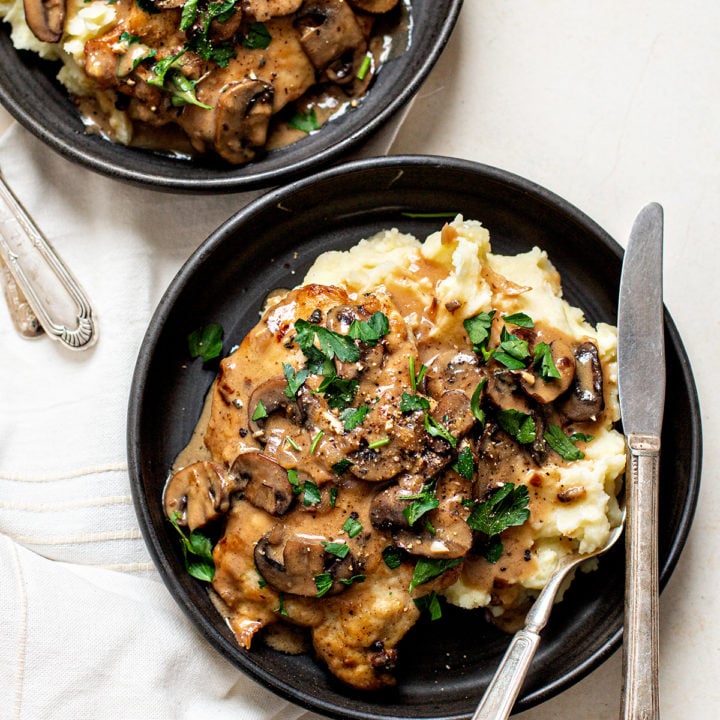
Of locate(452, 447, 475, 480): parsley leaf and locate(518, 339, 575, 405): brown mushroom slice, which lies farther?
locate(518, 339, 575, 405): brown mushroom slice

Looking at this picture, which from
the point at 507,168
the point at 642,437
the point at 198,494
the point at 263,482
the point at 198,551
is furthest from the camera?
the point at 507,168

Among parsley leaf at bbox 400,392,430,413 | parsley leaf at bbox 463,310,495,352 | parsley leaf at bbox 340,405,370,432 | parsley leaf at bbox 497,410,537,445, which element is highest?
parsley leaf at bbox 463,310,495,352

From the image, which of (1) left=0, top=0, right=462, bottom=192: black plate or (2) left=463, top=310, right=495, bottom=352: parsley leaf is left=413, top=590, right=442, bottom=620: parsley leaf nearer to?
(2) left=463, top=310, right=495, bottom=352: parsley leaf

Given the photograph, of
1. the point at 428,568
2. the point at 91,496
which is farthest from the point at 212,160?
the point at 428,568

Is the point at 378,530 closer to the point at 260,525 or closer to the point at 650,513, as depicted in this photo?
the point at 260,525

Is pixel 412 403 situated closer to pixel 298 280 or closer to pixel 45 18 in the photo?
pixel 298 280

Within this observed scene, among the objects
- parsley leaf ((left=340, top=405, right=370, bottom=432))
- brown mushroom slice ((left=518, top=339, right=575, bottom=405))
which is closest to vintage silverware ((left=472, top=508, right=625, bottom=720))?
brown mushroom slice ((left=518, top=339, right=575, bottom=405))

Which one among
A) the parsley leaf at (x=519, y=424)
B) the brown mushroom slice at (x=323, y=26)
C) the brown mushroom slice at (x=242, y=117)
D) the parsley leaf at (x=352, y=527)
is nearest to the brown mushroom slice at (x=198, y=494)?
the parsley leaf at (x=352, y=527)
